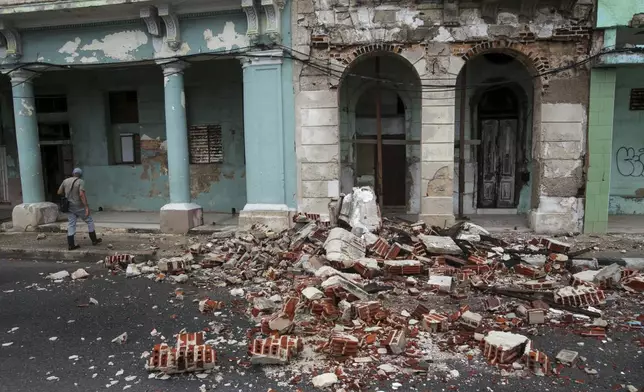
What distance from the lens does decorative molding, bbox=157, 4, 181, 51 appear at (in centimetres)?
892

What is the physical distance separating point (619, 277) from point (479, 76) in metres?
6.04

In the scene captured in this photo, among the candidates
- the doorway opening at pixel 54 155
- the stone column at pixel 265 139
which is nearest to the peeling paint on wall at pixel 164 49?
the stone column at pixel 265 139

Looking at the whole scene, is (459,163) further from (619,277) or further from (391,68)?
(619,277)

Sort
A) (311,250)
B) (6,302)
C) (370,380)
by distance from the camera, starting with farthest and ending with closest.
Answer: (311,250) → (6,302) → (370,380)

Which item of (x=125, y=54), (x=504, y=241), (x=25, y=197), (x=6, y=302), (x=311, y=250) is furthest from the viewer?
(x=25, y=197)

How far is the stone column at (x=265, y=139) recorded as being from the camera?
904 centimetres

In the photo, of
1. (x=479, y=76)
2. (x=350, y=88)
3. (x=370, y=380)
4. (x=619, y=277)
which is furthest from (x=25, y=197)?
(x=619, y=277)

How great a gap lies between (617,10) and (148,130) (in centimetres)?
1102

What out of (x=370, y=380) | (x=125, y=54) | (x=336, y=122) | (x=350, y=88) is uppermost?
(x=125, y=54)

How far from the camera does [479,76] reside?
34.8 ft

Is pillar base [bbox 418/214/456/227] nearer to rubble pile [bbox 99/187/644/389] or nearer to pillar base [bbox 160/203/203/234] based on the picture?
rubble pile [bbox 99/187/644/389]

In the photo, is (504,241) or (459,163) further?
(459,163)

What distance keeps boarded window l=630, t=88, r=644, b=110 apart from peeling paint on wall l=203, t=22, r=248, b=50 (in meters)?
9.05

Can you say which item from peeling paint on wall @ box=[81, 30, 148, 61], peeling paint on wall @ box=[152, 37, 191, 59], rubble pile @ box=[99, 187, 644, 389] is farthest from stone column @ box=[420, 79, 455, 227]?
peeling paint on wall @ box=[81, 30, 148, 61]
